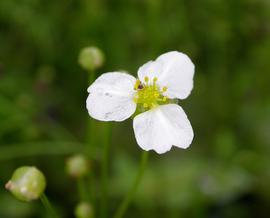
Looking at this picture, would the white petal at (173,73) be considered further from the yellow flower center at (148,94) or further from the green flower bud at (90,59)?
the green flower bud at (90,59)

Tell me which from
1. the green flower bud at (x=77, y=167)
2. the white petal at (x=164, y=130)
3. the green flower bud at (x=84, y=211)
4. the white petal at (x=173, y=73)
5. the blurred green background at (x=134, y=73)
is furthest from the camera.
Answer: the blurred green background at (x=134, y=73)

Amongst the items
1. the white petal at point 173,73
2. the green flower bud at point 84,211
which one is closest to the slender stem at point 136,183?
the green flower bud at point 84,211

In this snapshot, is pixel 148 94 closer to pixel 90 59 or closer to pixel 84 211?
pixel 90 59

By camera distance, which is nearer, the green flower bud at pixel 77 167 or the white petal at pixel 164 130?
the white petal at pixel 164 130

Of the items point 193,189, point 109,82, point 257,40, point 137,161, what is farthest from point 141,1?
point 109,82

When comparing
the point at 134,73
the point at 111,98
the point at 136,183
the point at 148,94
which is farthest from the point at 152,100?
the point at 134,73

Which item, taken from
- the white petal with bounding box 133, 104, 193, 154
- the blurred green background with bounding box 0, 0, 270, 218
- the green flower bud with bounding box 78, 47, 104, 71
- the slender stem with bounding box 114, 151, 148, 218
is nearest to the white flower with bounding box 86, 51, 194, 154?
the white petal with bounding box 133, 104, 193, 154
